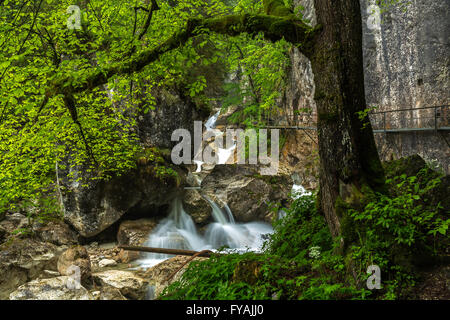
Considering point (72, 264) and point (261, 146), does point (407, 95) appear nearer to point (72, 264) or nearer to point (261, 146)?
point (261, 146)

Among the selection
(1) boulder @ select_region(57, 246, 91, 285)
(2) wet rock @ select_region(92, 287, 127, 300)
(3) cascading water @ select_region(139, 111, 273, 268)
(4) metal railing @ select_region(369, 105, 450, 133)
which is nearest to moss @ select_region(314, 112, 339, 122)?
(2) wet rock @ select_region(92, 287, 127, 300)

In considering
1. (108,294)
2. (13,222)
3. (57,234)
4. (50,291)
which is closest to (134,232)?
(57,234)

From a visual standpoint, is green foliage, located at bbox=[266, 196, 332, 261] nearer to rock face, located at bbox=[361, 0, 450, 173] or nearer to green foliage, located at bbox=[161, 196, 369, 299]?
green foliage, located at bbox=[161, 196, 369, 299]

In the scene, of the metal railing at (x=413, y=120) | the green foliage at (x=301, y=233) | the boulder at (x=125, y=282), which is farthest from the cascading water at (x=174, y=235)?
the green foliage at (x=301, y=233)

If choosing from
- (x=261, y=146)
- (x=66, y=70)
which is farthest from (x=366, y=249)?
(x=261, y=146)

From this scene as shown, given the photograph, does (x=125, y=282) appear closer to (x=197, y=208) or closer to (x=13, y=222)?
(x=197, y=208)

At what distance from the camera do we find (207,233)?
14852 mm

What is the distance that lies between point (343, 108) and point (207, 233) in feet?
39.6

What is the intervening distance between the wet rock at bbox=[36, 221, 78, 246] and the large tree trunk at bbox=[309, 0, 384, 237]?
38.6 feet

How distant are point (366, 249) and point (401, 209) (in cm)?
62

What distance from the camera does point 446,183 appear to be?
4.54 metres

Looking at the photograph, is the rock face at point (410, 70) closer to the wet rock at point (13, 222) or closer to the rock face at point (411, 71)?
the rock face at point (411, 71)

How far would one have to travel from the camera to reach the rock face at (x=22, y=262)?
901 cm

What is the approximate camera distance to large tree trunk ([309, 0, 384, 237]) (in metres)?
3.88
